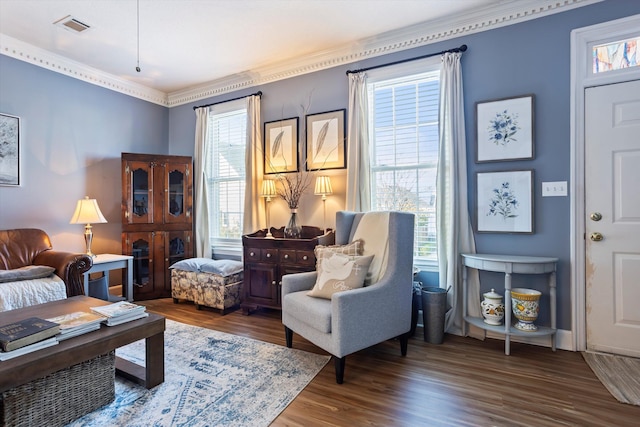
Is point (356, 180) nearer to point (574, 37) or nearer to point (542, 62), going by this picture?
point (542, 62)

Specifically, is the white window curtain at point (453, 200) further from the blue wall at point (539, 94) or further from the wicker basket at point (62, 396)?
the wicker basket at point (62, 396)

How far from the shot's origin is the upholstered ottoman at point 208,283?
138 inches

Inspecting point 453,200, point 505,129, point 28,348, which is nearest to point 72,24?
point 28,348

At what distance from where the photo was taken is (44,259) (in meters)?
3.17

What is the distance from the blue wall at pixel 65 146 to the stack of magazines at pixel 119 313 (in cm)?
239

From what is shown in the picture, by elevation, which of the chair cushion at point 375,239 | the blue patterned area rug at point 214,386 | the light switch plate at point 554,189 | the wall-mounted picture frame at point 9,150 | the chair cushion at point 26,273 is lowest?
the blue patterned area rug at point 214,386

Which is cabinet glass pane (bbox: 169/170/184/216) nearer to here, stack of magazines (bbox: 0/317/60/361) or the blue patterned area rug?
the blue patterned area rug

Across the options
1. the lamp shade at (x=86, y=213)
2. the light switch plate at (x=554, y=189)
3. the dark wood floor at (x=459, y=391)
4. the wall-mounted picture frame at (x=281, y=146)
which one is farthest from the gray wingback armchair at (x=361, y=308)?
the lamp shade at (x=86, y=213)

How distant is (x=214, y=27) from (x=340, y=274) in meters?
2.60

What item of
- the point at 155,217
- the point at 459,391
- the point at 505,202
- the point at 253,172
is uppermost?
the point at 253,172

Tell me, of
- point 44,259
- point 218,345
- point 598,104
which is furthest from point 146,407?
point 598,104

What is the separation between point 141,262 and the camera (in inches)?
162

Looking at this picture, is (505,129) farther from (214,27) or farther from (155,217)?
(155,217)

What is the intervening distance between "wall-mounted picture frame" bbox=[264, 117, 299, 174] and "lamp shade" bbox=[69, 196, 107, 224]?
1943mm
